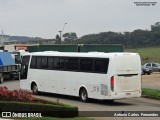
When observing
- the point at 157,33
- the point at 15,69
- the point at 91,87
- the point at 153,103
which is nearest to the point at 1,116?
the point at 91,87

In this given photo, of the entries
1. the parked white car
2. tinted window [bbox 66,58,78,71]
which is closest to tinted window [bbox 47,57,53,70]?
tinted window [bbox 66,58,78,71]

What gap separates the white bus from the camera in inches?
950

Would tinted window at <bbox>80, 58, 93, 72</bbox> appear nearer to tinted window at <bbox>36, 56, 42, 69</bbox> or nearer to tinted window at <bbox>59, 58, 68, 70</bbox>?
tinted window at <bbox>59, 58, 68, 70</bbox>

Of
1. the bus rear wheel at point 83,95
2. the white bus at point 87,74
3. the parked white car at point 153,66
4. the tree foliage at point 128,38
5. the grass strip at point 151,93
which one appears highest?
the tree foliage at point 128,38

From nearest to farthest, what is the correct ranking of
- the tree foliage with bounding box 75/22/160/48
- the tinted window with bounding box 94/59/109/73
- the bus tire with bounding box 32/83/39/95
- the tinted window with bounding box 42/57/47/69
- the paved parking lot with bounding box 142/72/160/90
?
the tinted window with bounding box 94/59/109/73 → the tinted window with bounding box 42/57/47/69 → the bus tire with bounding box 32/83/39/95 → the paved parking lot with bounding box 142/72/160/90 → the tree foliage with bounding box 75/22/160/48

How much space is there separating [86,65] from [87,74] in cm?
57

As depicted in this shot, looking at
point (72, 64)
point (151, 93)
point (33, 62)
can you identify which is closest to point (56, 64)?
point (72, 64)

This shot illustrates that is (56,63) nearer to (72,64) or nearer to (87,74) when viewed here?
(72,64)

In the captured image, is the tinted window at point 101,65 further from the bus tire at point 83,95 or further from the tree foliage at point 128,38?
the tree foliage at point 128,38

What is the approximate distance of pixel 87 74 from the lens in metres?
25.7

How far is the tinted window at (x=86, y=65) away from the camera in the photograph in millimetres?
25617

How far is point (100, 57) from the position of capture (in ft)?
81.8

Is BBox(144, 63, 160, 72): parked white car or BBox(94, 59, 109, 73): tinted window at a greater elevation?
BBox(94, 59, 109, 73): tinted window

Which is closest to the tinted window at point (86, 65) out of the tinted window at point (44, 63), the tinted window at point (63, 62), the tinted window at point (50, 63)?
the tinted window at point (63, 62)
